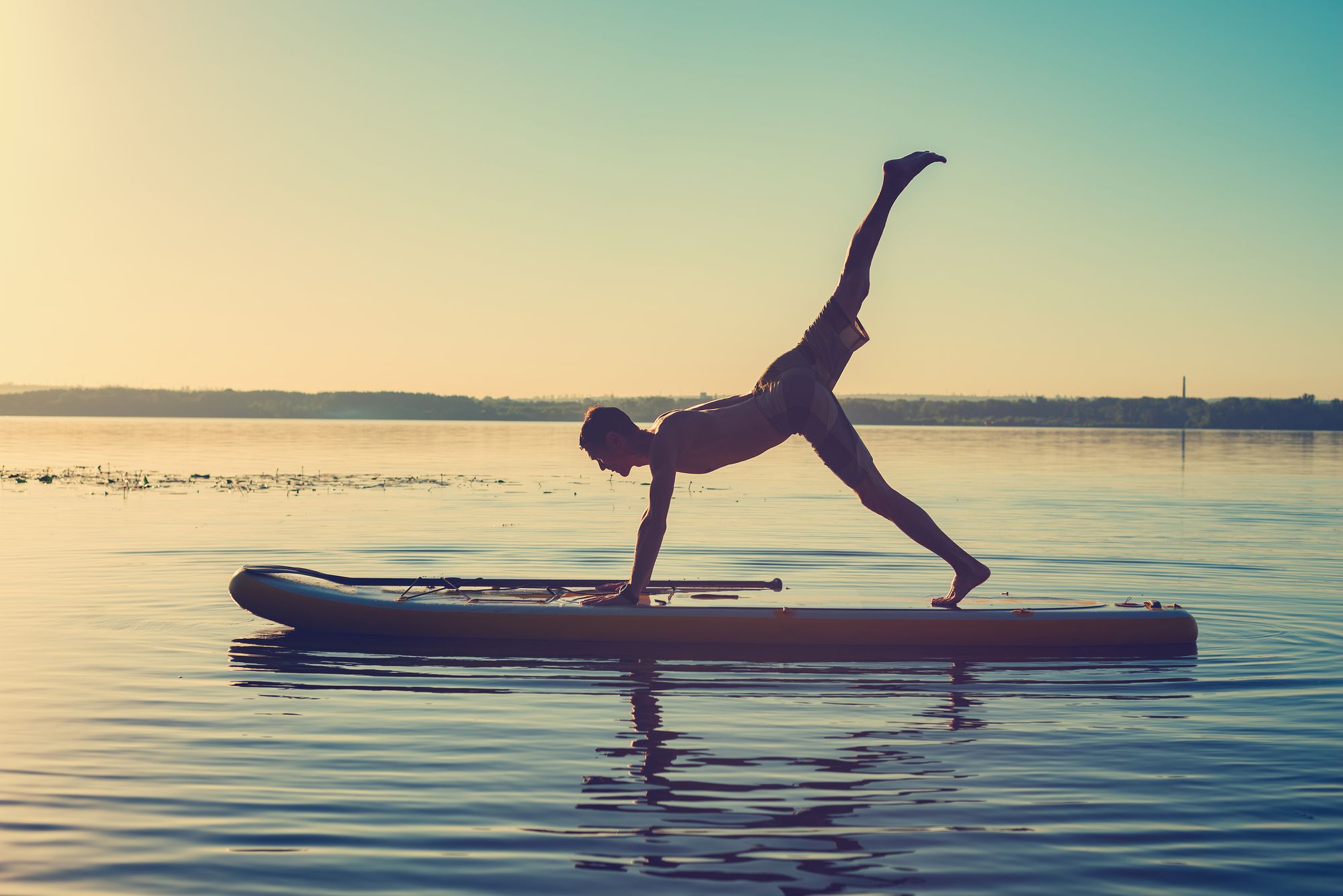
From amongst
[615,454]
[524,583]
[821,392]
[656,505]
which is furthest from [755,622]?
[524,583]

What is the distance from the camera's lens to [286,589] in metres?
9.97

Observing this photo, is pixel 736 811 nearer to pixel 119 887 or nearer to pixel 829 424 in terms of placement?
pixel 119 887

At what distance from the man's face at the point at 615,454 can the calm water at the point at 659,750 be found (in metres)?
1.49

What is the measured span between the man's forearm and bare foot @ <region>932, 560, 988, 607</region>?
7.71 feet

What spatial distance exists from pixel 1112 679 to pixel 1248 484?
27.2 metres

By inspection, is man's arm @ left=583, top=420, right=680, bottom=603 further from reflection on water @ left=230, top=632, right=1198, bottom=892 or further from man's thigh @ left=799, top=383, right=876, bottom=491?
man's thigh @ left=799, top=383, right=876, bottom=491

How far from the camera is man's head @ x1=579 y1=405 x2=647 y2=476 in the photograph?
29.7 feet

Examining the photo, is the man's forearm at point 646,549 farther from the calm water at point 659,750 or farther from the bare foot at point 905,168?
the bare foot at point 905,168

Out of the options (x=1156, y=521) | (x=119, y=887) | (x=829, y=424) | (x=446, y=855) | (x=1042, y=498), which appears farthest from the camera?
(x=1042, y=498)

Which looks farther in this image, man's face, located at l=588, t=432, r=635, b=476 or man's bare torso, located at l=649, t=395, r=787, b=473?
man's bare torso, located at l=649, t=395, r=787, b=473

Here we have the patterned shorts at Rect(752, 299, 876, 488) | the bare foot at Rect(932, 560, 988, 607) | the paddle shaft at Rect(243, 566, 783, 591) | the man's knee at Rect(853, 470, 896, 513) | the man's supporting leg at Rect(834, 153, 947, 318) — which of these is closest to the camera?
the man's supporting leg at Rect(834, 153, 947, 318)

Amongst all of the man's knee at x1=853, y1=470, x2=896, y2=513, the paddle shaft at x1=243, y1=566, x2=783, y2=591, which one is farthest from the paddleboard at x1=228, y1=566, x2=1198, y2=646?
the man's knee at x1=853, y1=470, x2=896, y2=513

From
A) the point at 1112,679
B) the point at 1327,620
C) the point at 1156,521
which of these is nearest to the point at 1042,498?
the point at 1156,521

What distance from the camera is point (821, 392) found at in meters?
9.06
